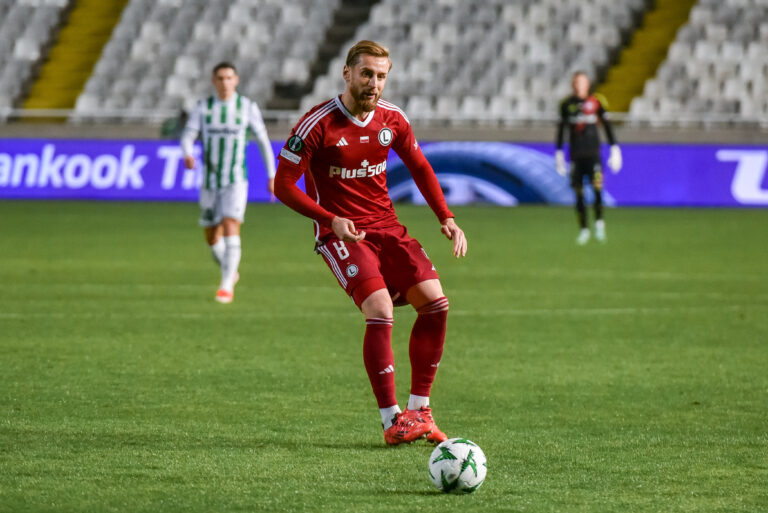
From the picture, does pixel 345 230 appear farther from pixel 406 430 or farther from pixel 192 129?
pixel 192 129

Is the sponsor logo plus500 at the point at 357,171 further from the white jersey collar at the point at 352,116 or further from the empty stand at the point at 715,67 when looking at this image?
the empty stand at the point at 715,67

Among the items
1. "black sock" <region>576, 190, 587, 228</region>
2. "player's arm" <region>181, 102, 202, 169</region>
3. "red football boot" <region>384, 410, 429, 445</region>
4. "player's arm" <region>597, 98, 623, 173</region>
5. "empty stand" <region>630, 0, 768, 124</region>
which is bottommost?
"red football boot" <region>384, 410, 429, 445</region>

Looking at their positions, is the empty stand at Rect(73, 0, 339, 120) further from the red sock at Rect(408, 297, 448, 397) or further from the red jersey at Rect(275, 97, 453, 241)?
the red sock at Rect(408, 297, 448, 397)

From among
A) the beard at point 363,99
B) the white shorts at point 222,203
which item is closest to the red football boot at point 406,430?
the beard at point 363,99

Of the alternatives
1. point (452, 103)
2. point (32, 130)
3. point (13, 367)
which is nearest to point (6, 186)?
point (32, 130)

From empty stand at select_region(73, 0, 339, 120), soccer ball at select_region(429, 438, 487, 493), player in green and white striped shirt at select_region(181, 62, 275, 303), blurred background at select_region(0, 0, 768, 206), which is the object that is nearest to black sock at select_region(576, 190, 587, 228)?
blurred background at select_region(0, 0, 768, 206)

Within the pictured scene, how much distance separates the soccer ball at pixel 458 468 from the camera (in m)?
4.76

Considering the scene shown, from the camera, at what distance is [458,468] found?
4762 mm

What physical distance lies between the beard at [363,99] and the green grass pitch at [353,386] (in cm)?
147

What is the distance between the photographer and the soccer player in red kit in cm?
576

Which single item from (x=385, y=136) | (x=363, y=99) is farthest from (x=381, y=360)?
(x=363, y=99)

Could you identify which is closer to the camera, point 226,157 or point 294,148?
point 294,148

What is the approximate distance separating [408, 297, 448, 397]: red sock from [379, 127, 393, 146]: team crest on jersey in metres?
0.75

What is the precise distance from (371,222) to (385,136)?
40cm
